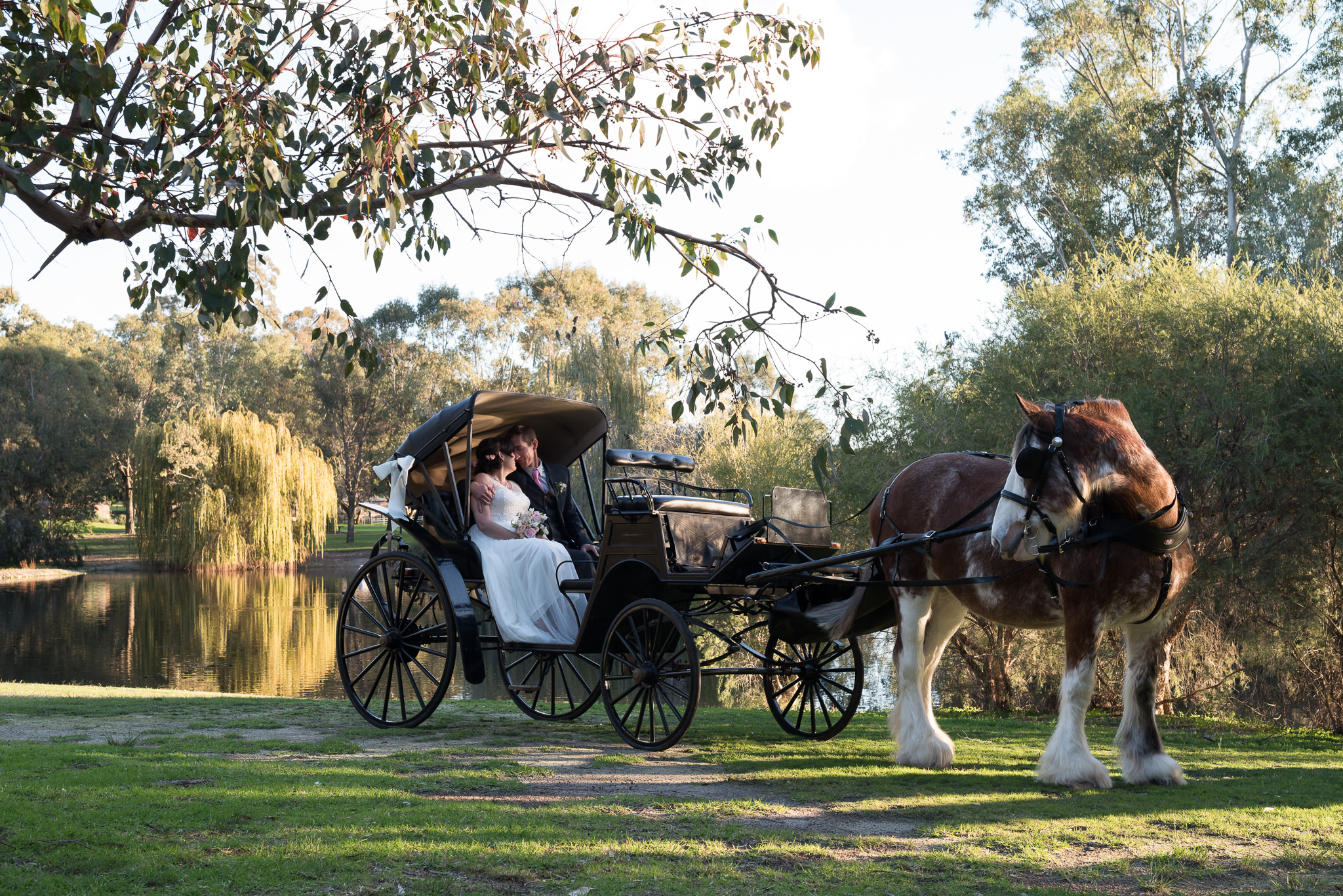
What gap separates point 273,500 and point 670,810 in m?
33.3

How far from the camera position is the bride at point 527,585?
277 inches

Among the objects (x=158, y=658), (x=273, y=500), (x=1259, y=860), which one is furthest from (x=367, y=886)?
(x=273, y=500)

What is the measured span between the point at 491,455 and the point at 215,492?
100ft

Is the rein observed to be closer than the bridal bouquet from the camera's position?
Yes

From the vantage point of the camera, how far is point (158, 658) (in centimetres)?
2022

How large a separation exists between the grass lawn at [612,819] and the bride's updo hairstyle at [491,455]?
6.77 feet

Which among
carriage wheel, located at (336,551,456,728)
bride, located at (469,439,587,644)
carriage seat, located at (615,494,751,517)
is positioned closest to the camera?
carriage seat, located at (615,494,751,517)

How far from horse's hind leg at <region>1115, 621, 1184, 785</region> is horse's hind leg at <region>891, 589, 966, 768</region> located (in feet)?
3.47

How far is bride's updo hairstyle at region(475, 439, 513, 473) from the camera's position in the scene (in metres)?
7.84

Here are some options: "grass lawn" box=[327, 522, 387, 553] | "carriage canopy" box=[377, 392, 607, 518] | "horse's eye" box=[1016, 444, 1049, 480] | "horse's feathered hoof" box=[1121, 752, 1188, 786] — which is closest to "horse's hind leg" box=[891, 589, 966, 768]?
"horse's feathered hoof" box=[1121, 752, 1188, 786]

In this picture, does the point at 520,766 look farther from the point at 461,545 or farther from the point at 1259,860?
the point at 1259,860

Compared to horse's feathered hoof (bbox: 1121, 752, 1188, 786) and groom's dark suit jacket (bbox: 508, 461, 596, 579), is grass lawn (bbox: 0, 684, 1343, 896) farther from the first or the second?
groom's dark suit jacket (bbox: 508, 461, 596, 579)

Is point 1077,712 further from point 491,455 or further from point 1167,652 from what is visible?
point 1167,652

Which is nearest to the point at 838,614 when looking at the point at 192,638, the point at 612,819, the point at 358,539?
the point at 612,819
